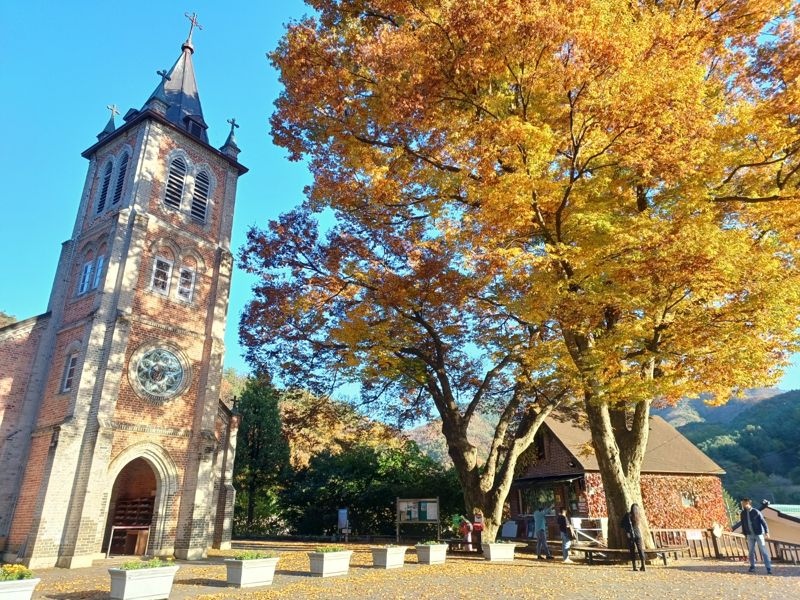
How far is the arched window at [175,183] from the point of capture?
67.7ft

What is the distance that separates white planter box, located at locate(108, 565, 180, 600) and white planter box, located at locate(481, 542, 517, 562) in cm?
A: 896

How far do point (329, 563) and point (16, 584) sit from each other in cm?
626

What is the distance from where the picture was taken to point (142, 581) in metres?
8.58

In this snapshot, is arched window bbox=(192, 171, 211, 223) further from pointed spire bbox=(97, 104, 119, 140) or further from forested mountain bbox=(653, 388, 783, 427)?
forested mountain bbox=(653, 388, 783, 427)

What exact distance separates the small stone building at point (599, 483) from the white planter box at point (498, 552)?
836cm

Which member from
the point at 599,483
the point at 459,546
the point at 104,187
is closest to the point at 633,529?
the point at 459,546

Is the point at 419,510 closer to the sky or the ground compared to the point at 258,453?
closer to the ground

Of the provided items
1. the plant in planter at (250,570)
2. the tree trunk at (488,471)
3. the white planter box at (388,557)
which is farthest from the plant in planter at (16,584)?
the tree trunk at (488,471)

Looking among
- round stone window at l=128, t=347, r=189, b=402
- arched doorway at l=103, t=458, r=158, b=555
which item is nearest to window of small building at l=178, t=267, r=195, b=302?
round stone window at l=128, t=347, r=189, b=402

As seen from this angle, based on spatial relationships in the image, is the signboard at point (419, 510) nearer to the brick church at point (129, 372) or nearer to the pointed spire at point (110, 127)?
the brick church at point (129, 372)

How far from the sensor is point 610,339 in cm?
1194

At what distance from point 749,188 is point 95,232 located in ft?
71.0

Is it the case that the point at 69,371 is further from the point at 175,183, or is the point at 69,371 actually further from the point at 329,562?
the point at 329,562

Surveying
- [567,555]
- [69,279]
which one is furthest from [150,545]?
[567,555]
